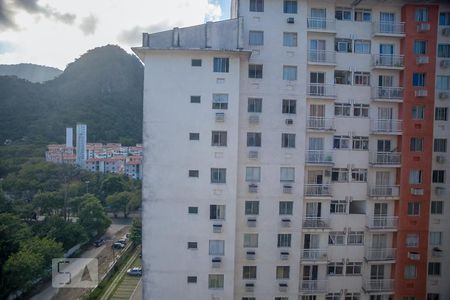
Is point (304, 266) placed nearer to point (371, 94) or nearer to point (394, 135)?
point (394, 135)

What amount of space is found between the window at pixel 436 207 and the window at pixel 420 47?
22.8ft

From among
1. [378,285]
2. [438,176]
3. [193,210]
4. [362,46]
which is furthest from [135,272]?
[362,46]

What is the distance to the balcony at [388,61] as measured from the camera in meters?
13.5

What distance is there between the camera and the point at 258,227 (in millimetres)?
13203

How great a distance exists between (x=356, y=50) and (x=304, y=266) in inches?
399

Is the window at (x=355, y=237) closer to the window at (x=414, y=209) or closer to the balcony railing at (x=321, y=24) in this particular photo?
the window at (x=414, y=209)

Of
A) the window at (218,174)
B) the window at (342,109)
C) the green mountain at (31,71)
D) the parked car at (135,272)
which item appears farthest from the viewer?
the green mountain at (31,71)

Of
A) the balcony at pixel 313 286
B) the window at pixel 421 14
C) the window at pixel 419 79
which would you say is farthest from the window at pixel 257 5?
the balcony at pixel 313 286

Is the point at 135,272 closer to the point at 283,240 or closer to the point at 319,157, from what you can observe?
the point at 283,240

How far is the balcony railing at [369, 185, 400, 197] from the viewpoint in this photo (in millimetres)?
13633

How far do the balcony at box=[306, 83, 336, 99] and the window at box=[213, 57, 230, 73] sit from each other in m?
3.72

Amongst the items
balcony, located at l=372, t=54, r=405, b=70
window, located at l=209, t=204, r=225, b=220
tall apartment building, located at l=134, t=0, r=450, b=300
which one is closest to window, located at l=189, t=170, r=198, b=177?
tall apartment building, located at l=134, t=0, r=450, b=300

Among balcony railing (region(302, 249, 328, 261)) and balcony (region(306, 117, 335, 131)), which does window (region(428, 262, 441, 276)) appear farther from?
balcony (region(306, 117, 335, 131))

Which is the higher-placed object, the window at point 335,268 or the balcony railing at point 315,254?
the balcony railing at point 315,254
